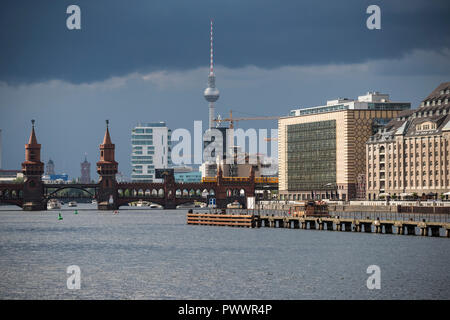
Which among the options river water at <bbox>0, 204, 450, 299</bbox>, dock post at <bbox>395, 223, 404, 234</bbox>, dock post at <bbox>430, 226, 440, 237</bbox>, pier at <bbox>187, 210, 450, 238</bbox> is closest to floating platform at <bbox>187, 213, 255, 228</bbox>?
pier at <bbox>187, 210, 450, 238</bbox>

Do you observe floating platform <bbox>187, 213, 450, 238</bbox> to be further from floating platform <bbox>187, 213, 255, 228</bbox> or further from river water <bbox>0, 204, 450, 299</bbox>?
river water <bbox>0, 204, 450, 299</bbox>

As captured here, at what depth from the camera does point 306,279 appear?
3558 inches

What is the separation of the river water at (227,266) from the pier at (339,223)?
2.12 m

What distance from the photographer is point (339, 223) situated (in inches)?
6211

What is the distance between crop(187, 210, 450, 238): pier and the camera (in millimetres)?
141375

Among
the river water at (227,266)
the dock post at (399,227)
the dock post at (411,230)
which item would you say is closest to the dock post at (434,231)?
the river water at (227,266)

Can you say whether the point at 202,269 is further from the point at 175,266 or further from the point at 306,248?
the point at 306,248

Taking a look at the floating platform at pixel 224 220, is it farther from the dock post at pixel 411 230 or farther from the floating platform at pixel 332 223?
the dock post at pixel 411 230

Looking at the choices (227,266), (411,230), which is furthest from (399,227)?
(227,266)

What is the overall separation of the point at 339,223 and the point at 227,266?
A: 57.2 meters

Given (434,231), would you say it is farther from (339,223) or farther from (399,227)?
(339,223)

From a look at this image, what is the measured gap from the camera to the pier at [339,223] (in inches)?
5566
